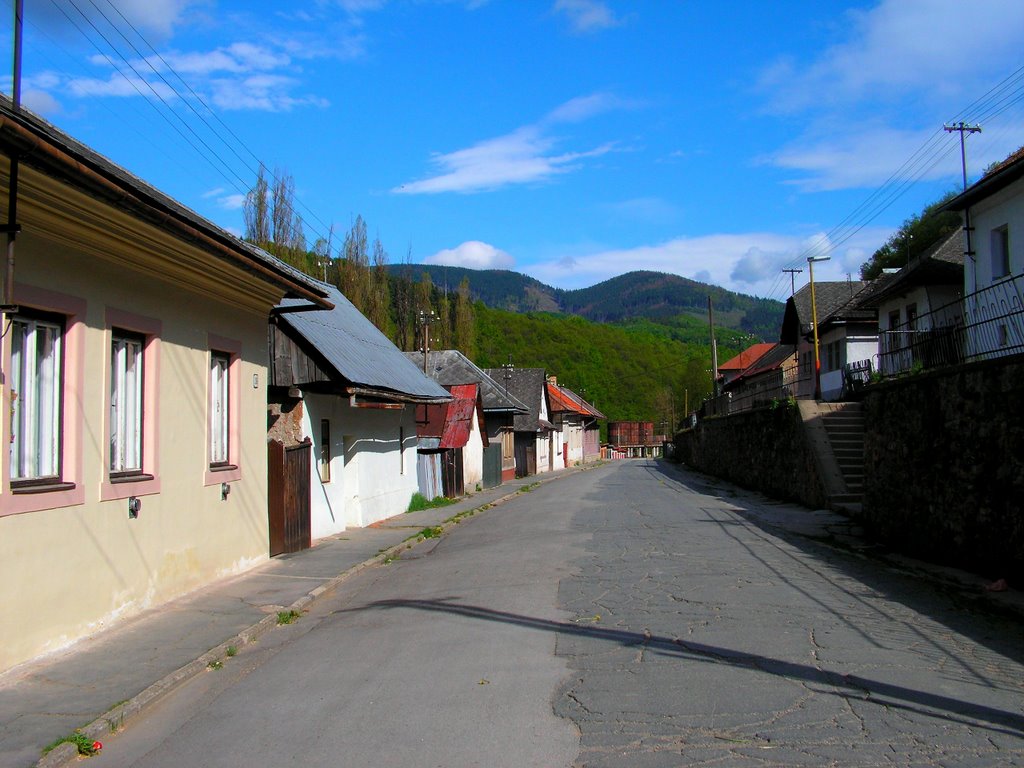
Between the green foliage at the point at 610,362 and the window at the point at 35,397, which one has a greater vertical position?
the green foliage at the point at 610,362

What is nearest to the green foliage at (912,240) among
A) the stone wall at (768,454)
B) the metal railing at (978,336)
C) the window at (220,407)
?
the stone wall at (768,454)

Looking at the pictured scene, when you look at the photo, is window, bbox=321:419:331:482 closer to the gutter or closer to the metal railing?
the gutter

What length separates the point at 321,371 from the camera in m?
15.3

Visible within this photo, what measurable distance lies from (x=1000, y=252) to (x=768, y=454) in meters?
9.05

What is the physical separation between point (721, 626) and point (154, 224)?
6.36 m

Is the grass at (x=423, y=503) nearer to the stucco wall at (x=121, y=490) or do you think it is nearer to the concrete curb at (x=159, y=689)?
the stucco wall at (x=121, y=490)

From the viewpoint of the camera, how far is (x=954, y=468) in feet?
Result: 39.0

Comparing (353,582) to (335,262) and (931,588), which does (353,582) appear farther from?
(335,262)

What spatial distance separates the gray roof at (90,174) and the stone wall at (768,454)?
15662 millimetres

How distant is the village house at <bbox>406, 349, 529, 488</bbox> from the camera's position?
41.3 m

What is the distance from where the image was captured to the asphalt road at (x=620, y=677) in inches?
194

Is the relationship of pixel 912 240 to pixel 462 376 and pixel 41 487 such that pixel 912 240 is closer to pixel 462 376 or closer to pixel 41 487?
pixel 462 376

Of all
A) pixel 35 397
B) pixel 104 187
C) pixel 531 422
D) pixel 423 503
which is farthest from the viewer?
pixel 531 422

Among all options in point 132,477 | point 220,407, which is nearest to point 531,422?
point 220,407
